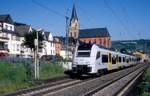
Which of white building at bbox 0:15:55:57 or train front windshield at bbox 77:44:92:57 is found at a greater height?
white building at bbox 0:15:55:57

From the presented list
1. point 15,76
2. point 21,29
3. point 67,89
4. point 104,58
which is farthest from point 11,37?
point 67,89

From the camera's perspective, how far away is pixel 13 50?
256 ft

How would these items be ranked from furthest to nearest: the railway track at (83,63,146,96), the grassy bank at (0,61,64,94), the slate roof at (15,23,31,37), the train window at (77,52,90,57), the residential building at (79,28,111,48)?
the residential building at (79,28,111,48)
the slate roof at (15,23,31,37)
the train window at (77,52,90,57)
the grassy bank at (0,61,64,94)
the railway track at (83,63,146,96)

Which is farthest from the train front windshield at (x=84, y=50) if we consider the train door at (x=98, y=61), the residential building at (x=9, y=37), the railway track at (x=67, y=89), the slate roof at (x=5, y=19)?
the slate roof at (x=5, y=19)

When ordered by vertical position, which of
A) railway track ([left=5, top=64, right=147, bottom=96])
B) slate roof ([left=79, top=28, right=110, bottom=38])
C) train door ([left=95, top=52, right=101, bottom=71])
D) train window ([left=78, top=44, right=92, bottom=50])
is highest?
slate roof ([left=79, top=28, right=110, bottom=38])

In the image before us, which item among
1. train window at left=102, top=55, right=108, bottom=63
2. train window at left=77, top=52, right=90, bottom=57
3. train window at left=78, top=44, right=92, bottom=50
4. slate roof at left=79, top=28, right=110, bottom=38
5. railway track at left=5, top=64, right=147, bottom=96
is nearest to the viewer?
railway track at left=5, top=64, right=147, bottom=96

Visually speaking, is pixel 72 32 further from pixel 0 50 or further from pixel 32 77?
pixel 32 77

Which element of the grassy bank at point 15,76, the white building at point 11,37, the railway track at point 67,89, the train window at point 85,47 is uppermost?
the white building at point 11,37

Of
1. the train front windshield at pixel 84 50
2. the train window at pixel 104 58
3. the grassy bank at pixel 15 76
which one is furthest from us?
the train window at pixel 104 58

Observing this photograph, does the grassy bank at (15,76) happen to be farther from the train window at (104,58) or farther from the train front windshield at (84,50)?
the train window at (104,58)

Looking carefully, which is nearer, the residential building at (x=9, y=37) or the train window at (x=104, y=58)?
the train window at (x=104, y=58)

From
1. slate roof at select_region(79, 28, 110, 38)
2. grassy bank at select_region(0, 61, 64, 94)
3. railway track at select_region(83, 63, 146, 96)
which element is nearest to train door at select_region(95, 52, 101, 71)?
railway track at select_region(83, 63, 146, 96)

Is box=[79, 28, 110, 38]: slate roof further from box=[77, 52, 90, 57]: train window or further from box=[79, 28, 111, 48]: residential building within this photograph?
box=[77, 52, 90, 57]: train window

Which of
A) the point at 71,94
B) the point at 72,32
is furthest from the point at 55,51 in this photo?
the point at 71,94
